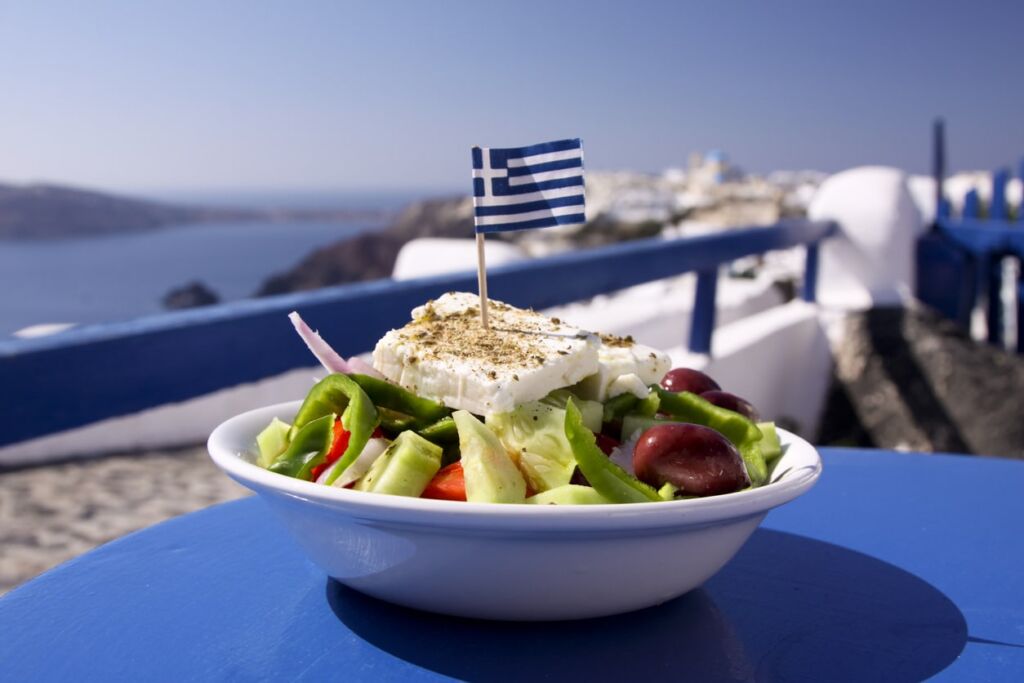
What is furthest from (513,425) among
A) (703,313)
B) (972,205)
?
(972,205)

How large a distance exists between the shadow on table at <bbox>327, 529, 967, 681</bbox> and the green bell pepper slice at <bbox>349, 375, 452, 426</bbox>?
16 centimetres

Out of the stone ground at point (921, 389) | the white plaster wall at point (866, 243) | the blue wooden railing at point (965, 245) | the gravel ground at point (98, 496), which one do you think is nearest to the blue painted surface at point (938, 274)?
the blue wooden railing at point (965, 245)

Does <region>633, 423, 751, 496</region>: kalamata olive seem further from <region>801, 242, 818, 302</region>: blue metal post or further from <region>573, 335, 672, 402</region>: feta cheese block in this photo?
<region>801, 242, 818, 302</region>: blue metal post

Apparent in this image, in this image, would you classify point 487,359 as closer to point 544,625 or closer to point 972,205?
point 544,625

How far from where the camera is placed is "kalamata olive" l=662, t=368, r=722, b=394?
97 cm

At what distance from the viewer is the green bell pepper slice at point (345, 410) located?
2.37ft

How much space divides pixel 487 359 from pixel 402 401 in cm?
8

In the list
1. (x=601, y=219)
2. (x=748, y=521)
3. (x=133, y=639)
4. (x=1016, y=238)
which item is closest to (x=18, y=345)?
(x=133, y=639)

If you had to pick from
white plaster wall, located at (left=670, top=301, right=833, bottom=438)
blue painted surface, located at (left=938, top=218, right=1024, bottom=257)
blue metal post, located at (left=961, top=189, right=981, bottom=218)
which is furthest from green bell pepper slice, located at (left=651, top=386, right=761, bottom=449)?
blue metal post, located at (left=961, top=189, right=981, bottom=218)

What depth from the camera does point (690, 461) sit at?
0.70 m

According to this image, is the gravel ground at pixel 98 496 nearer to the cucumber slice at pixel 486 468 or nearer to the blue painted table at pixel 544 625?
the blue painted table at pixel 544 625

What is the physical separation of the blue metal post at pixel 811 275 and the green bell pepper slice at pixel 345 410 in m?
4.11

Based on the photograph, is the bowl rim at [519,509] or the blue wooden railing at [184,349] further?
the blue wooden railing at [184,349]

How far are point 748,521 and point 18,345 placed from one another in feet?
3.32
